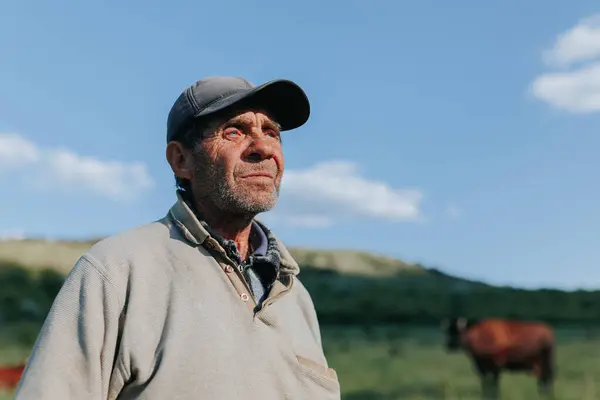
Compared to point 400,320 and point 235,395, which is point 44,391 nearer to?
point 235,395

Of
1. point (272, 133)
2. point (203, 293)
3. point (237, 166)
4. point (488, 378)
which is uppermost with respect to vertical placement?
point (272, 133)

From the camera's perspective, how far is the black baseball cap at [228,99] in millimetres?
1950

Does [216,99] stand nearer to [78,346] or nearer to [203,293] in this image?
[203,293]

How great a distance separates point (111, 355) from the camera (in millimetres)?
1688

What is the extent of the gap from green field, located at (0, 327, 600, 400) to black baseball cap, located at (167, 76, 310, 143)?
1093cm

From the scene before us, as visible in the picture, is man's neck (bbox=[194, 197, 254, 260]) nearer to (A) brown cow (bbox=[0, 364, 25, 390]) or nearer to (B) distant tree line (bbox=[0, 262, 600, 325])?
(A) brown cow (bbox=[0, 364, 25, 390])

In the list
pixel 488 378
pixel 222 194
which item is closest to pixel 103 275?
pixel 222 194

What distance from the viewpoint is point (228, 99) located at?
1.95 metres

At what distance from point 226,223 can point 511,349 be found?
13351 millimetres

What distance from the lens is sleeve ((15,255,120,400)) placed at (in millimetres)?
1653

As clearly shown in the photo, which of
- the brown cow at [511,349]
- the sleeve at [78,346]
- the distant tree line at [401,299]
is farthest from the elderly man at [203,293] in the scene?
the distant tree line at [401,299]

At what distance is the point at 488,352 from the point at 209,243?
1315 cm

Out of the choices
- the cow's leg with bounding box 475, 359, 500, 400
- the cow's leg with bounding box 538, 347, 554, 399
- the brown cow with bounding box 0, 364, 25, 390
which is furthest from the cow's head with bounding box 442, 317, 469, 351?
the brown cow with bounding box 0, 364, 25, 390

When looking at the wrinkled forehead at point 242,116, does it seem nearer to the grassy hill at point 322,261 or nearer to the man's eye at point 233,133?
the man's eye at point 233,133
